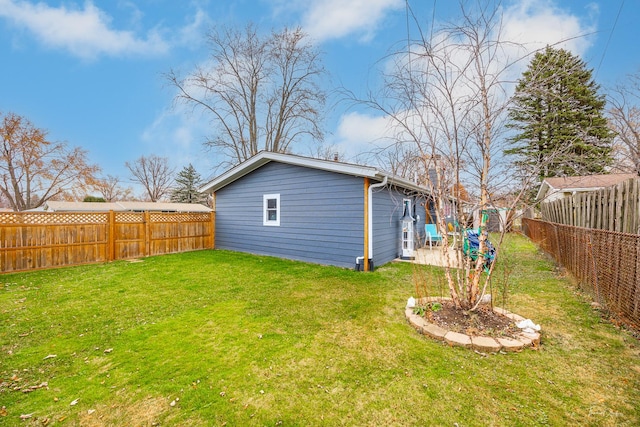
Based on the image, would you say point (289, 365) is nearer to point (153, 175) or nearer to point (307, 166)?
point (307, 166)

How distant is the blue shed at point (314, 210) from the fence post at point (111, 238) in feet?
9.76

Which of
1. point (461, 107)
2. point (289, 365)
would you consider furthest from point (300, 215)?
point (289, 365)

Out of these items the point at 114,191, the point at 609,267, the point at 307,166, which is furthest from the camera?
the point at 114,191

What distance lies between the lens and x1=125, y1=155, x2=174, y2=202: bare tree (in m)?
30.1

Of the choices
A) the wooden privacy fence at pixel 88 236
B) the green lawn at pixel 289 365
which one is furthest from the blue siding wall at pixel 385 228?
the wooden privacy fence at pixel 88 236

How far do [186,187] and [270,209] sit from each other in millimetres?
26388

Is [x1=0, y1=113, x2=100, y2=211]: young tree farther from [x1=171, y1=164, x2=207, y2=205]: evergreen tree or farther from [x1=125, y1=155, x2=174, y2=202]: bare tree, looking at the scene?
[x1=171, y1=164, x2=207, y2=205]: evergreen tree

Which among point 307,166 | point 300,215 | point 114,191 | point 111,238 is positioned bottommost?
point 111,238

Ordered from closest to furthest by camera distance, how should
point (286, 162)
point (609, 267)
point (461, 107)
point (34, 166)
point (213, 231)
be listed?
point (461, 107) < point (609, 267) < point (286, 162) < point (213, 231) < point (34, 166)

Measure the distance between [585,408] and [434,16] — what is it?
377cm

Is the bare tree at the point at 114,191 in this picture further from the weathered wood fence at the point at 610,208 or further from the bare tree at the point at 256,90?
the weathered wood fence at the point at 610,208

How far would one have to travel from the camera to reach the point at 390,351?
105 inches

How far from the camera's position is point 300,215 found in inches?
293

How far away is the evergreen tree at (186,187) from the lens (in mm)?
30341
